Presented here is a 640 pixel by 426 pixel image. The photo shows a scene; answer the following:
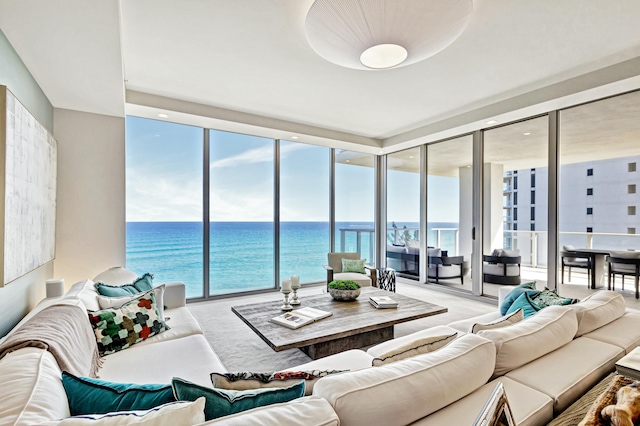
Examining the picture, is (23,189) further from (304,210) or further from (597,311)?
(304,210)

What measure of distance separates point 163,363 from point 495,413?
1825 mm

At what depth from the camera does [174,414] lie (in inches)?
31.4

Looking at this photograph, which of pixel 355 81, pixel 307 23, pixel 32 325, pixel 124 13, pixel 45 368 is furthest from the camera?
pixel 355 81

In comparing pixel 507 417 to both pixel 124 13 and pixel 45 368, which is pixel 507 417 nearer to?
pixel 45 368

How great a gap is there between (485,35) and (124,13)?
2.89 m

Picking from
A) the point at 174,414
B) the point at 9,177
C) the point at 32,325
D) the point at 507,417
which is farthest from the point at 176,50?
the point at 507,417

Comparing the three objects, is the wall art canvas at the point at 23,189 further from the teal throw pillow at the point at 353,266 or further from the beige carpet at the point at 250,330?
the teal throw pillow at the point at 353,266

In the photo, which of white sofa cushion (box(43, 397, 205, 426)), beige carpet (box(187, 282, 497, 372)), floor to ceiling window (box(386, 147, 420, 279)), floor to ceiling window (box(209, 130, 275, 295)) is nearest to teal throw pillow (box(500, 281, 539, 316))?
beige carpet (box(187, 282, 497, 372))

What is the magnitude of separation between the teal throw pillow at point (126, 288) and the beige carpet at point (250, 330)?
909 millimetres

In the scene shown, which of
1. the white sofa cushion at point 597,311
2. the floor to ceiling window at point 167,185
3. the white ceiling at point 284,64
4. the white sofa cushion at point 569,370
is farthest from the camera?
the floor to ceiling window at point 167,185

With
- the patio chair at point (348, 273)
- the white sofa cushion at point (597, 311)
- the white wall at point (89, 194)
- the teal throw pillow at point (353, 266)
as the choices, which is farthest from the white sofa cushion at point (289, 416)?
the teal throw pillow at point (353, 266)

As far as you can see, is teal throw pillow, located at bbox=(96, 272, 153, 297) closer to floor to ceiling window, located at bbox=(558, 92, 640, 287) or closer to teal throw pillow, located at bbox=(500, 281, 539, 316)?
teal throw pillow, located at bbox=(500, 281, 539, 316)

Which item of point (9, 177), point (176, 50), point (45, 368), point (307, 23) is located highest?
point (176, 50)

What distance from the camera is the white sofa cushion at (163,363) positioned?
5.66 ft
